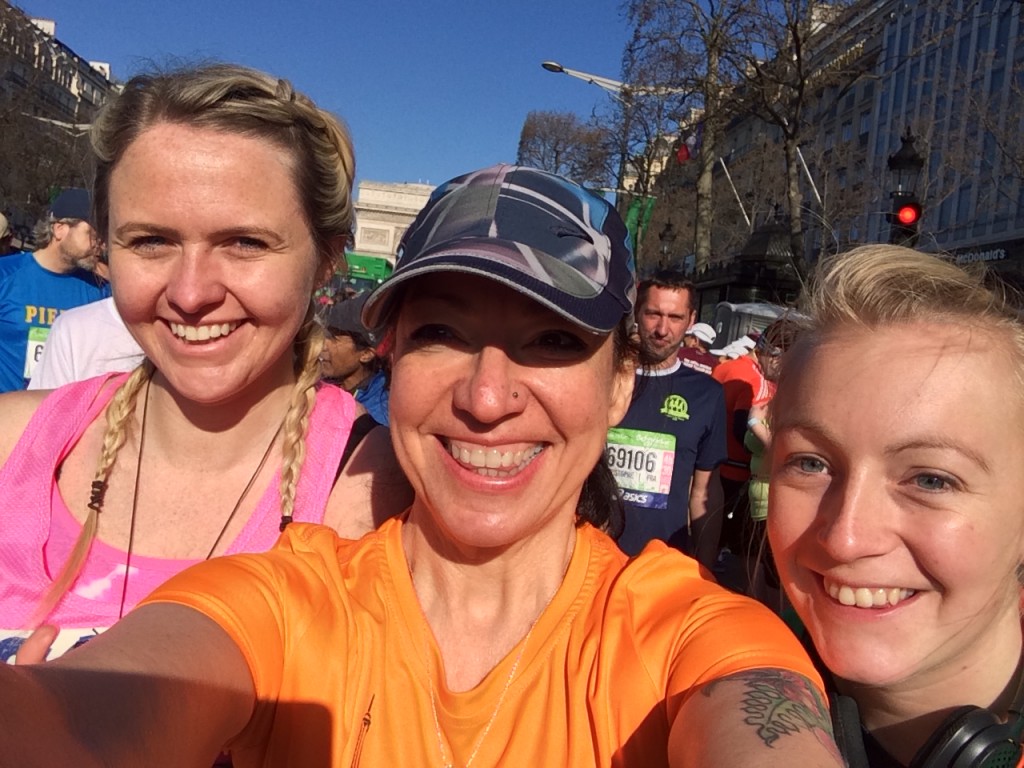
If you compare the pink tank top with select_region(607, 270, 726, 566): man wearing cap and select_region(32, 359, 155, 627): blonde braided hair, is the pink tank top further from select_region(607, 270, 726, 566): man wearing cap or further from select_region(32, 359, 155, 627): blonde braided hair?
select_region(607, 270, 726, 566): man wearing cap

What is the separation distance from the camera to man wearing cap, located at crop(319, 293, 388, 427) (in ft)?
15.0

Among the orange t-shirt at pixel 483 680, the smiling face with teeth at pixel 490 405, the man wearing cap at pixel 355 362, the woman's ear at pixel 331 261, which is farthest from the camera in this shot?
the man wearing cap at pixel 355 362

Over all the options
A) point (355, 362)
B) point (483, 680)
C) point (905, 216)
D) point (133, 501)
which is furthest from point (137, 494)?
point (905, 216)

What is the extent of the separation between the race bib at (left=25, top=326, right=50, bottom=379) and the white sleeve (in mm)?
1440

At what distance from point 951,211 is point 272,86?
33.8 m

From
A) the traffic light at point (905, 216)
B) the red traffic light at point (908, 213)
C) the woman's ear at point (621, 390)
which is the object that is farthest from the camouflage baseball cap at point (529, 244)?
the red traffic light at point (908, 213)

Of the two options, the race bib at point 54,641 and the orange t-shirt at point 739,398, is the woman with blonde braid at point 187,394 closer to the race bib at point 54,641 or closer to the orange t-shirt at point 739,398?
the race bib at point 54,641

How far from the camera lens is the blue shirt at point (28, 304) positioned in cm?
446

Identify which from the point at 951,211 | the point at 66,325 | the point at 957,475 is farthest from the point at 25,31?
the point at 951,211

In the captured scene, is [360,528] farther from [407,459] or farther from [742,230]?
[742,230]

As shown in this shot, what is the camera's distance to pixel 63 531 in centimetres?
189

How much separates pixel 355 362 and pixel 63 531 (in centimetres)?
402

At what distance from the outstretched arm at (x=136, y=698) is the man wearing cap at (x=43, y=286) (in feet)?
12.0

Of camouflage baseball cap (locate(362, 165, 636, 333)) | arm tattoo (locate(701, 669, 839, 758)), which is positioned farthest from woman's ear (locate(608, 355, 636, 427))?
arm tattoo (locate(701, 669, 839, 758))
